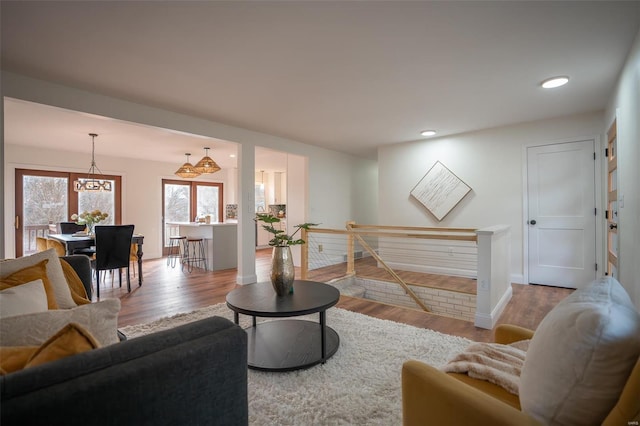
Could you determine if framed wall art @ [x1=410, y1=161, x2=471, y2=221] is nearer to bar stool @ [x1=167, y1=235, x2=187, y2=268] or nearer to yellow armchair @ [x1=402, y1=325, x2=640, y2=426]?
yellow armchair @ [x1=402, y1=325, x2=640, y2=426]

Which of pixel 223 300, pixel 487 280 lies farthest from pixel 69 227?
pixel 487 280

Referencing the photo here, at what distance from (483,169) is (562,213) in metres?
1.20

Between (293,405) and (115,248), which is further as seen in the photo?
(115,248)

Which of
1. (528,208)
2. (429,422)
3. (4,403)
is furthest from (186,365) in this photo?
(528,208)

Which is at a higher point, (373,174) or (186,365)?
(373,174)

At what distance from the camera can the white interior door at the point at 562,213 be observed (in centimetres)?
398

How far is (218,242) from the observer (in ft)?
18.9

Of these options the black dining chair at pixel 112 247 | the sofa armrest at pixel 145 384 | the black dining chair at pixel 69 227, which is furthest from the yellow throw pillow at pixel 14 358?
the black dining chair at pixel 69 227

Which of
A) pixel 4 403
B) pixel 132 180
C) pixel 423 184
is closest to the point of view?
pixel 4 403

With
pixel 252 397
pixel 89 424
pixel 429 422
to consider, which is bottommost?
pixel 252 397

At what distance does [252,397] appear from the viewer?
1745mm

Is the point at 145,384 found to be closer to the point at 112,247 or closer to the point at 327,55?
the point at 327,55

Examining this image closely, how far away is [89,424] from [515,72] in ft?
11.6

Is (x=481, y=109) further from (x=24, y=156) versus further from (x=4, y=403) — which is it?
(x=24, y=156)
